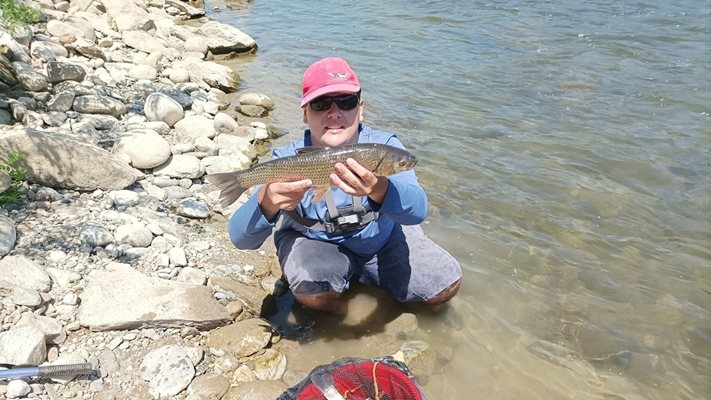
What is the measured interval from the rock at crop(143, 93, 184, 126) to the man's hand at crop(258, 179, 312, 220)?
5.08 metres

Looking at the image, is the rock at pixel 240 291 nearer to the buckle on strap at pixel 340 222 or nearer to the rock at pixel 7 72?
the buckle on strap at pixel 340 222

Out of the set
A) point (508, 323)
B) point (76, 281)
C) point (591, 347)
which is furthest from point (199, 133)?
point (591, 347)

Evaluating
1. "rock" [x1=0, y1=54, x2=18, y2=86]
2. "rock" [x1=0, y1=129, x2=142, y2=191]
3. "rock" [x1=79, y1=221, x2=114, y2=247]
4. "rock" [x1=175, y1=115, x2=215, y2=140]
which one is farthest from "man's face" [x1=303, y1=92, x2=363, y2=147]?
"rock" [x1=0, y1=54, x2=18, y2=86]

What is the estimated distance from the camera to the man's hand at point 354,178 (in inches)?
131

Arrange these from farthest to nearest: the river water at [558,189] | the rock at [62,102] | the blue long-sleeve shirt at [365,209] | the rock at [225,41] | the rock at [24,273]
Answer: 1. the rock at [225,41]
2. the rock at [62,102]
3. the river water at [558,189]
4. the rock at [24,273]
5. the blue long-sleeve shirt at [365,209]

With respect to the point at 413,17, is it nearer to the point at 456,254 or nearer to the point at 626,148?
the point at 626,148

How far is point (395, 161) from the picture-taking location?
3451 millimetres

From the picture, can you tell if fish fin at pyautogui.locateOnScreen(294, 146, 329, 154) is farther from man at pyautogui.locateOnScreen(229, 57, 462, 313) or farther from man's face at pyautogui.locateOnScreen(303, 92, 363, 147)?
man's face at pyautogui.locateOnScreen(303, 92, 363, 147)

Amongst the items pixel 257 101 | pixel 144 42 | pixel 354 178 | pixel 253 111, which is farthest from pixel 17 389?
pixel 144 42

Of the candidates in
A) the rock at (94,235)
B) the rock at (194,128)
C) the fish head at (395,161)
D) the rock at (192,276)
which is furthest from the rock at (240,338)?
the rock at (194,128)

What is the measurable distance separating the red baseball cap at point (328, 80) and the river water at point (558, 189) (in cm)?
213

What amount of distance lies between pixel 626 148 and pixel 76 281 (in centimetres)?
742

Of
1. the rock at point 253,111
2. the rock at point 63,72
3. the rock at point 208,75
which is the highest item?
the rock at point 63,72

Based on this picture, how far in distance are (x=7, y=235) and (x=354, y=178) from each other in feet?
10.1
